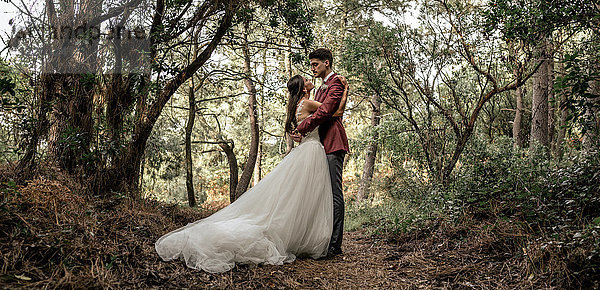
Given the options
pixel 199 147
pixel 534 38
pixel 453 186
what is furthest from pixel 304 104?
pixel 199 147

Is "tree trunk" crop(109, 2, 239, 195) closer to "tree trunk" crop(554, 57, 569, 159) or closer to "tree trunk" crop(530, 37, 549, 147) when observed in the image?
"tree trunk" crop(554, 57, 569, 159)

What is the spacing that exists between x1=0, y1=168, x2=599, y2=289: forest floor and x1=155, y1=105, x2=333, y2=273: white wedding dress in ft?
0.39

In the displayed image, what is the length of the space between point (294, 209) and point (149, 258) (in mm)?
1416

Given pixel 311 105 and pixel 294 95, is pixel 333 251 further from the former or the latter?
pixel 294 95

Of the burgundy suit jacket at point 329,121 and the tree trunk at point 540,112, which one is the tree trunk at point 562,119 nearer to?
the tree trunk at point 540,112

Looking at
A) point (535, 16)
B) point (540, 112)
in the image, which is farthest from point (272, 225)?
point (540, 112)

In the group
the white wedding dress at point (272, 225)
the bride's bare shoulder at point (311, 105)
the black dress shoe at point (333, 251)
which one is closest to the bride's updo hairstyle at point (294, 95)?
the bride's bare shoulder at point (311, 105)

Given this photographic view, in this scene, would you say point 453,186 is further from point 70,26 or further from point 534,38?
point 70,26

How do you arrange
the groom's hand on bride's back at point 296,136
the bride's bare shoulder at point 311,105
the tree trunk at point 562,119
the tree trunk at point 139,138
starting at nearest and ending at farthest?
1. the tree trunk at point 562,119
2. the bride's bare shoulder at point 311,105
3. the groom's hand on bride's back at point 296,136
4. the tree trunk at point 139,138

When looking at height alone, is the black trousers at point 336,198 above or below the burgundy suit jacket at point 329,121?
below

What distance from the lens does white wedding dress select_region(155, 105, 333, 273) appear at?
133 inches

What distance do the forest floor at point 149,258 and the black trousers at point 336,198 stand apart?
8.0 inches

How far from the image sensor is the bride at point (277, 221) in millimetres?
3391

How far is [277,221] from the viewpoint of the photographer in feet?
12.7
